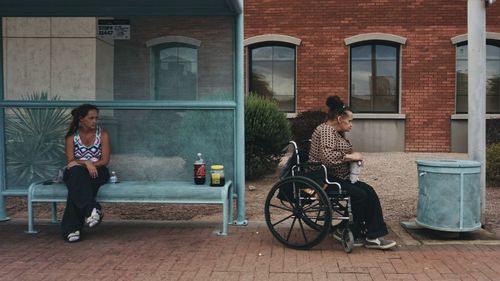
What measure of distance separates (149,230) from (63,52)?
2.72 meters

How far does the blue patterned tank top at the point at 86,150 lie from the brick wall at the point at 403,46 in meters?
8.93

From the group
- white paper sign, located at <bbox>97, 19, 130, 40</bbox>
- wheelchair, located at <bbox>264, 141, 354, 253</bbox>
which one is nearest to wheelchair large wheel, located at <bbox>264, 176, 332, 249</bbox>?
wheelchair, located at <bbox>264, 141, 354, 253</bbox>

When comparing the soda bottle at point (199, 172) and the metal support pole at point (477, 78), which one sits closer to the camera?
the metal support pole at point (477, 78)

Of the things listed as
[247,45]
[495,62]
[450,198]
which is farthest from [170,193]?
[495,62]

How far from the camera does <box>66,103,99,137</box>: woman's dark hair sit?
6.21 metres

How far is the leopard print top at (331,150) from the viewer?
17.7 ft

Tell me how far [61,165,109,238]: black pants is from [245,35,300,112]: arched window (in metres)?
9.47

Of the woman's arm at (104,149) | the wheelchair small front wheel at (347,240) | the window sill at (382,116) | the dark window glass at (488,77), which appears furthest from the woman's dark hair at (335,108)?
the dark window glass at (488,77)

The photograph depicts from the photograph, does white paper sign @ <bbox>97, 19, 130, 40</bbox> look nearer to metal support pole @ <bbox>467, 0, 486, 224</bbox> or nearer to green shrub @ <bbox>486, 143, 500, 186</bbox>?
metal support pole @ <bbox>467, 0, 486, 224</bbox>

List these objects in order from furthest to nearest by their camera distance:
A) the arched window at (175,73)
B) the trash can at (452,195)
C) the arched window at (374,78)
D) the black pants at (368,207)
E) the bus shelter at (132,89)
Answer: the arched window at (374,78) < the arched window at (175,73) < the bus shelter at (132,89) < the trash can at (452,195) < the black pants at (368,207)

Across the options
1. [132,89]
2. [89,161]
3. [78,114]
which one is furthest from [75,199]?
[132,89]

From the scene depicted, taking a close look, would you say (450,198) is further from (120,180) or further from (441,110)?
(441,110)

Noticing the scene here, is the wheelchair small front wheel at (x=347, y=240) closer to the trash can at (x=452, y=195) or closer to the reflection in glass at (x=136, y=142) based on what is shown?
the trash can at (x=452, y=195)

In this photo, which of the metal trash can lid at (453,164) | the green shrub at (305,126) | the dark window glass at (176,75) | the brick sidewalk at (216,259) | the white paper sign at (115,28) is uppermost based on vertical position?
the white paper sign at (115,28)
